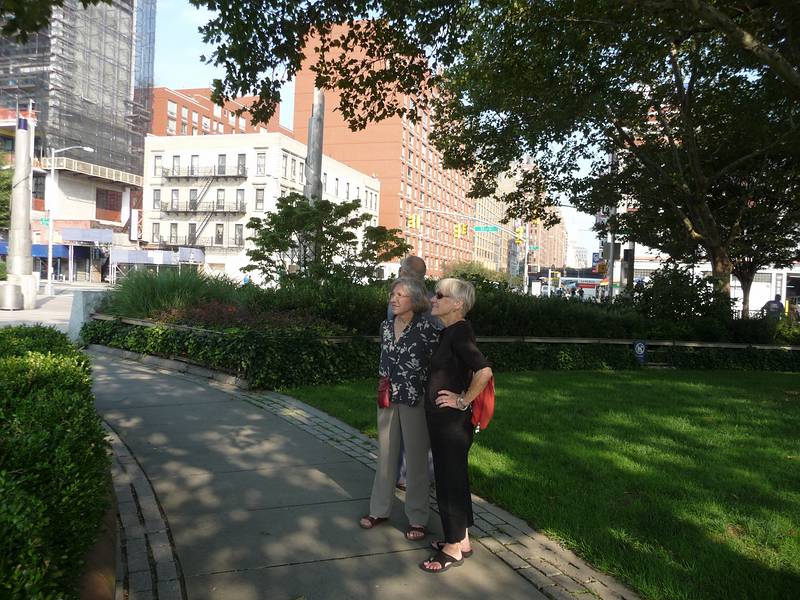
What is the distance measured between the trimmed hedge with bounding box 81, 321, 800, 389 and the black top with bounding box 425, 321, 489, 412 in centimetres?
570

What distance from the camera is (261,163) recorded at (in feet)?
197

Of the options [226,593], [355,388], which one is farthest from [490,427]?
[226,593]

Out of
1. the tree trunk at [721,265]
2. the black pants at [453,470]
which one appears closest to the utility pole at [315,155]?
the black pants at [453,470]

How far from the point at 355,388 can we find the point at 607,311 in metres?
7.70

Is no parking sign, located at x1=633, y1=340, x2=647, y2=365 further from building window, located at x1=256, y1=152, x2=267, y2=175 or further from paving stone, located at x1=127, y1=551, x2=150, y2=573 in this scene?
building window, located at x1=256, y1=152, x2=267, y2=175

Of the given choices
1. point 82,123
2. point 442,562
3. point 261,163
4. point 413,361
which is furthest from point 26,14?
point 82,123

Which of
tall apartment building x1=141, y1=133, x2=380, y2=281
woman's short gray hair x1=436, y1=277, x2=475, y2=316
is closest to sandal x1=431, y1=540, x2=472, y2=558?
woman's short gray hair x1=436, y1=277, x2=475, y2=316

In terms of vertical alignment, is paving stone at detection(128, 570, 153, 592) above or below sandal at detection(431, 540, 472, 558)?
below

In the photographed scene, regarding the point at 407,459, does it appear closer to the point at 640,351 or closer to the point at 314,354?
the point at 314,354

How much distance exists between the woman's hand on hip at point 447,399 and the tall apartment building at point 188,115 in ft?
241

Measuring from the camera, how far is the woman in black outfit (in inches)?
157

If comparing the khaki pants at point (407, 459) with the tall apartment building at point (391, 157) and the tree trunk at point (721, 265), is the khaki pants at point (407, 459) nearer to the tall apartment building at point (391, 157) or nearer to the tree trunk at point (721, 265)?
the tree trunk at point (721, 265)

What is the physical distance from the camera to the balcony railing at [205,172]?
60656 millimetres

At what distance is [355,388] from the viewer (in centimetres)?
966
